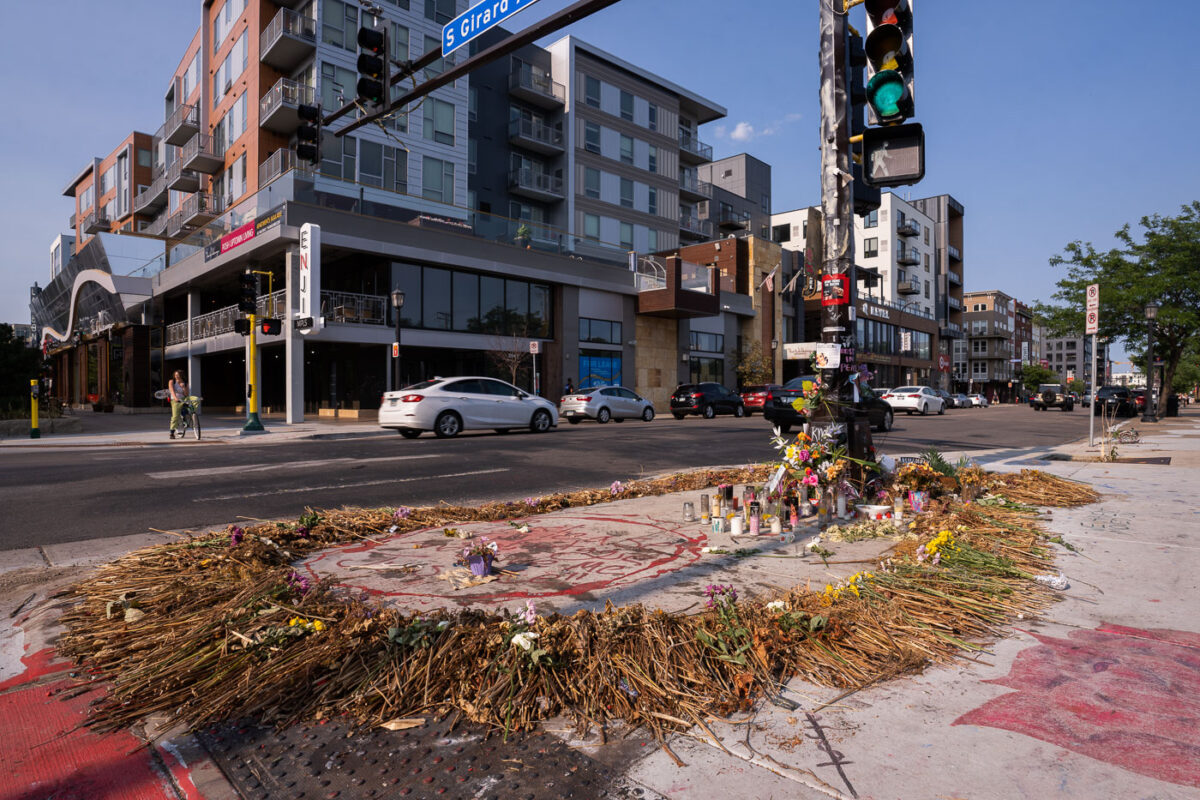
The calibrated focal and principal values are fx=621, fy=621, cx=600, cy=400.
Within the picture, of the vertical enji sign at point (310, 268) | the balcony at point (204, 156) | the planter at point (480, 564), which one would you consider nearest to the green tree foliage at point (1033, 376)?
the vertical enji sign at point (310, 268)

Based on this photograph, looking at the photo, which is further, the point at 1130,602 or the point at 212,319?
the point at 212,319

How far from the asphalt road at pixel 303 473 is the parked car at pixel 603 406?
808 centimetres

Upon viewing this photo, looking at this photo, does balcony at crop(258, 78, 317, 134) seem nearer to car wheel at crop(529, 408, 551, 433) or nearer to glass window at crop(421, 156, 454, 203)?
glass window at crop(421, 156, 454, 203)

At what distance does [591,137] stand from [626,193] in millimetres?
4145

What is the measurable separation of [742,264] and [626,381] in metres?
13.7

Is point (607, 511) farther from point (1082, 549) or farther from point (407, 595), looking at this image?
point (1082, 549)

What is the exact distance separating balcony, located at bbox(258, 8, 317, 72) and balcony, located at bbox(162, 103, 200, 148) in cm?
1325

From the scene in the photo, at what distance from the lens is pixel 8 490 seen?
7.66m

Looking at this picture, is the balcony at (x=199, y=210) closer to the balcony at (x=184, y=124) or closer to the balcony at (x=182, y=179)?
the balcony at (x=182, y=179)

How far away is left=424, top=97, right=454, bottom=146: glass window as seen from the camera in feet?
100

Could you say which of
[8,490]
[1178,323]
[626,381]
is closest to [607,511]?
[8,490]

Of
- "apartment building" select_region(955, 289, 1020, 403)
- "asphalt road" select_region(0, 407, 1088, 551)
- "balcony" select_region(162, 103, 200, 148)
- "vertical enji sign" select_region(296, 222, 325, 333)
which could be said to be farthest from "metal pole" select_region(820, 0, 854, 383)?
"apartment building" select_region(955, 289, 1020, 403)

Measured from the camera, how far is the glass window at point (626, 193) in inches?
1598

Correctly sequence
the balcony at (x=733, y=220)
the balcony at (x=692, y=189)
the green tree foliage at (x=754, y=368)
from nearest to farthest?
the green tree foliage at (x=754, y=368) → the balcony at (x=692, y=189) → the balcony at (x=733, y=220)
